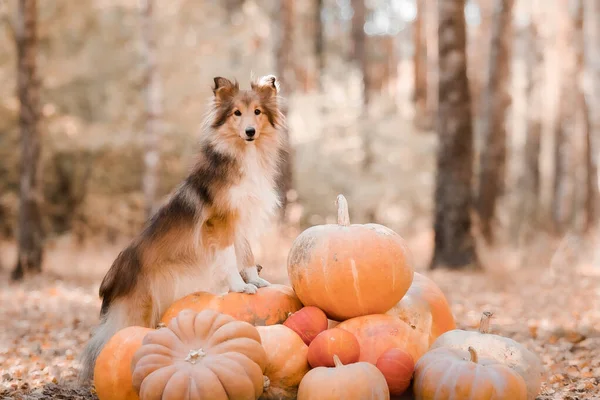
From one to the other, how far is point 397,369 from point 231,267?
1.46 metres

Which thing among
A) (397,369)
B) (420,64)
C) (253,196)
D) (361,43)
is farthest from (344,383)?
(420,64)

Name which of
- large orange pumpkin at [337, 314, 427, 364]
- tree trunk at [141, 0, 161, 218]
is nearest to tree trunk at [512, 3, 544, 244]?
tree trunk at [141, 0, 161, 218]

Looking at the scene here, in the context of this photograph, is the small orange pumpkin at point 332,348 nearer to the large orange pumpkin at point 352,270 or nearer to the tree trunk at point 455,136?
the large orange pumpkin at point 352,270

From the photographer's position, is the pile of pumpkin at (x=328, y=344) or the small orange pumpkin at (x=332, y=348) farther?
the small orange pumpkin at (x=332, y=348)

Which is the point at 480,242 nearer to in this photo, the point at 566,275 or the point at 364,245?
the point at 566,275

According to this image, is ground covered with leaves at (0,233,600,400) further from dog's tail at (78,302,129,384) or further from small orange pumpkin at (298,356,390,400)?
small orange pumpkin at (298,356,390,400)

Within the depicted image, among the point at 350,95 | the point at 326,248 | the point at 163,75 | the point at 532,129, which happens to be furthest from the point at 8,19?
the point at 532,129

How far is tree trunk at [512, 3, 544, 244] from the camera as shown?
21297 mm

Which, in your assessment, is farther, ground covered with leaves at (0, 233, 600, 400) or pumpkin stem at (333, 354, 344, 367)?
ground covered with leaves at (0, 233, 600, 400)

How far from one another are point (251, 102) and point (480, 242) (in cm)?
802

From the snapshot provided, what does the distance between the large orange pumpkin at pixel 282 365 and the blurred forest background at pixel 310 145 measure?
1834 mm

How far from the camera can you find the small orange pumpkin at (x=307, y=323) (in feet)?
14.5

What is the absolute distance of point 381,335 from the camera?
4.32m

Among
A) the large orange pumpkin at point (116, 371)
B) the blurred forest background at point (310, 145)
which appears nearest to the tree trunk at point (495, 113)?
the blurred forest background at point (310, 145)
